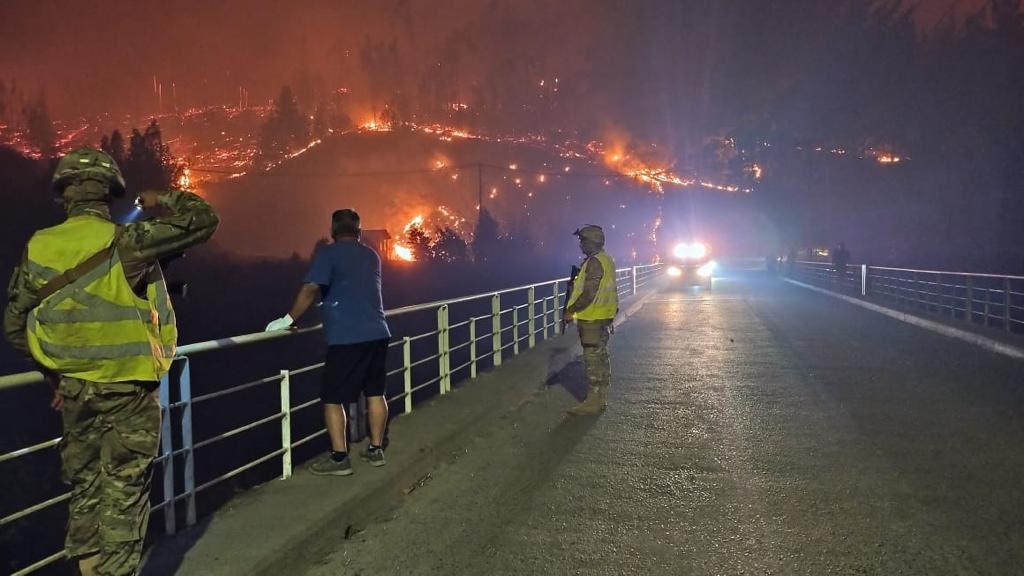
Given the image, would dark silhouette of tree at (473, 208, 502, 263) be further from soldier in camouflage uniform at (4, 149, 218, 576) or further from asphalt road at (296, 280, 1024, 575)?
soldier in camouflage uniform at (4, 149, 218, 576)

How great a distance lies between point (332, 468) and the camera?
5176 millimetres

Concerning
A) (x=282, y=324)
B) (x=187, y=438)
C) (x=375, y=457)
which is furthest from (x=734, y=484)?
(x=187, y=438)

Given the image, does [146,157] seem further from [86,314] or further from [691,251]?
[86,314]

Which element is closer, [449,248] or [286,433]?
[286,433]

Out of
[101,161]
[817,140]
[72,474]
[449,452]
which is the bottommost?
[449,452]

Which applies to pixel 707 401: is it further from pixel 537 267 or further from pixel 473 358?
pixel 537 267

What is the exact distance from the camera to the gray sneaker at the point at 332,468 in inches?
203

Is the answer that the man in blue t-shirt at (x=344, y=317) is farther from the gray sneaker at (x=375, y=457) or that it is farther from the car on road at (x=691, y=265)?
the car on road at (x=691, y=265)

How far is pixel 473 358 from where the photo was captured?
30.8 feet

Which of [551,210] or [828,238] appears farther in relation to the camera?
[551,210]

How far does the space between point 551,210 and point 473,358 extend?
173 meters

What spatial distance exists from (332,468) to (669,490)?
7.97ft

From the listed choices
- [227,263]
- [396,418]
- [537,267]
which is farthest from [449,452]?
[537,267]

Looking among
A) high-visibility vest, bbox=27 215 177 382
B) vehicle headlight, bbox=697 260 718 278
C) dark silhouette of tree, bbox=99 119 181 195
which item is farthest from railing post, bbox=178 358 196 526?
dark silhouette of tree, bbox=99 119 181 195
